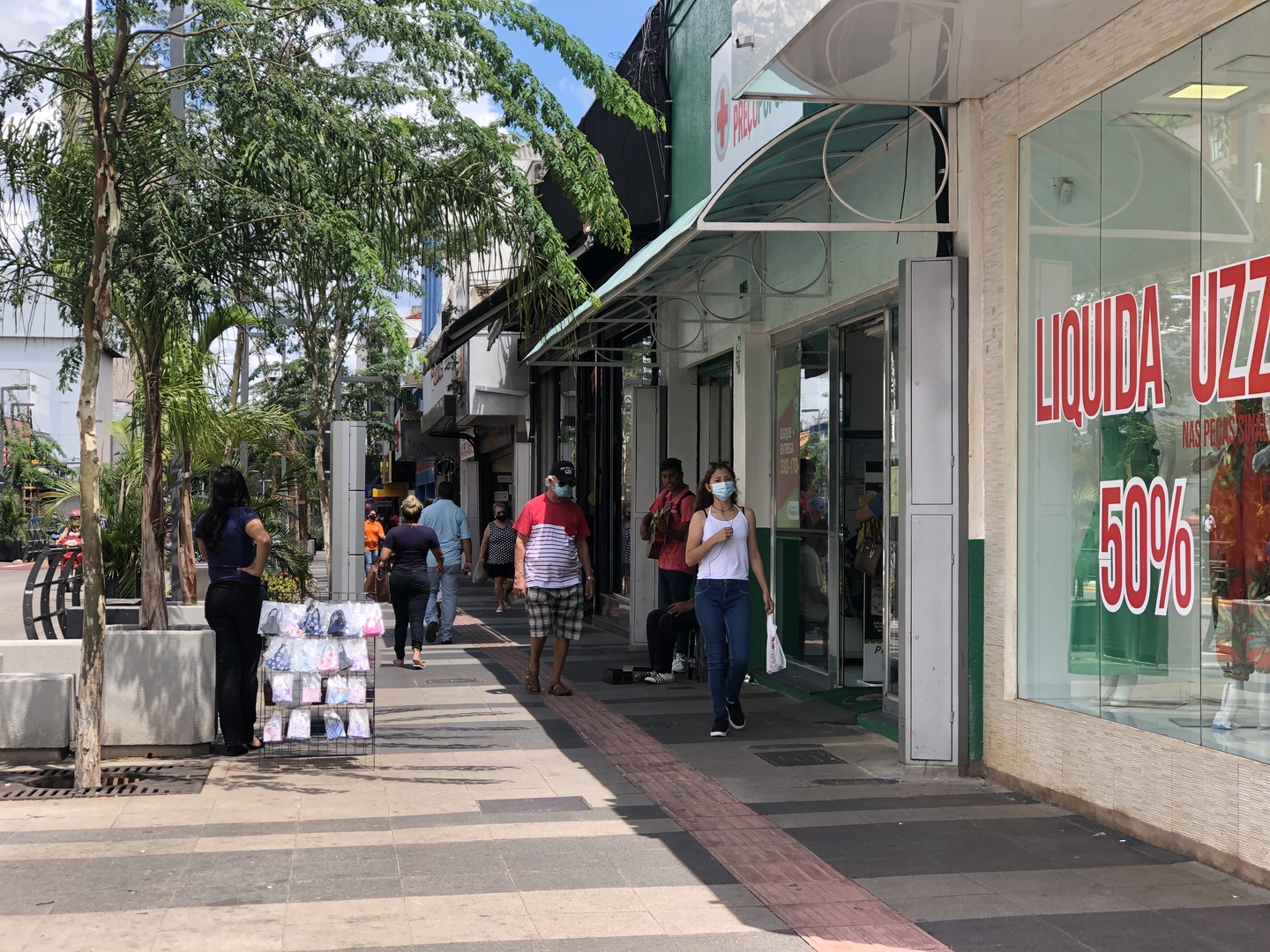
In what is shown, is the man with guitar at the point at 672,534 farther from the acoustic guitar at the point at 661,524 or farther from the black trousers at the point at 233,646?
the black trousers at the point at 233,646

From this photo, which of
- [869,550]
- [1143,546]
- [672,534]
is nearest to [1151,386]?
[1143,546]

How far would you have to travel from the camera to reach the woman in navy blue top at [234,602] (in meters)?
8.21

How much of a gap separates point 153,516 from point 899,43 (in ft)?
18.7

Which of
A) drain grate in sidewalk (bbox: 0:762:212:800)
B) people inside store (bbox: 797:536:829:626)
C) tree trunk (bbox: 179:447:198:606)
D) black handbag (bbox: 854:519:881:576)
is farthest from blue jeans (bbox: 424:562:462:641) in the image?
drain grate in sidewalk (bbox: 0:762:212:800)

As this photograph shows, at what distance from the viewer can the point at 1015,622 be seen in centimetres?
736

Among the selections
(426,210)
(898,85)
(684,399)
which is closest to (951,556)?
Result: (898,85)

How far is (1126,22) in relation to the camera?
628 cm

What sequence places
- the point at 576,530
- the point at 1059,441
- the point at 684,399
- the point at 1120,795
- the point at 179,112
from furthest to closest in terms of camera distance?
the point at 684,399
the point at 576,530
the point at 179,112
the point at 1059,441
the point at 1120,795

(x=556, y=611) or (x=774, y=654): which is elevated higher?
(x=556, y=611)

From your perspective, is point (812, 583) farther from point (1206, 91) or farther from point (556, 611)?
point (1206, 91)

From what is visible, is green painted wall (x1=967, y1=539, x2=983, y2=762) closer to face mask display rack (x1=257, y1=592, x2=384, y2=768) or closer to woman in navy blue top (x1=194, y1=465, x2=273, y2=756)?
face mask display rack (x1=257, y1=592, x2=384, y2=768)

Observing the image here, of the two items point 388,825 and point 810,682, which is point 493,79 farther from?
point 810,682

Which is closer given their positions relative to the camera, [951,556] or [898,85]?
[898,85]

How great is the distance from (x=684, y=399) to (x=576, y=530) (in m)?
4.03
